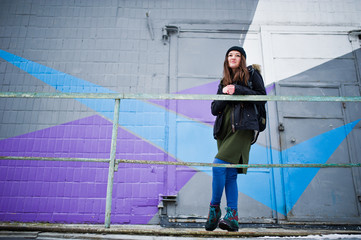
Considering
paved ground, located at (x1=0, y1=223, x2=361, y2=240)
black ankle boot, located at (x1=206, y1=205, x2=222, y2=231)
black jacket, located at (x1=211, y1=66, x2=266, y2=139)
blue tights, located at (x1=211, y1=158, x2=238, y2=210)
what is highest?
black jacket, located at (x1=211, y1=66, x2=266, y2=139)

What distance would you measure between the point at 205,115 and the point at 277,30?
1.83 meters

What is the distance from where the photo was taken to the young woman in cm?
207

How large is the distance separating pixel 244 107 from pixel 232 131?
8.8 inches

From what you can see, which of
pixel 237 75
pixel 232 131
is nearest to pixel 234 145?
pixel 232 131

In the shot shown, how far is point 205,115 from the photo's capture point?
388 centimetres

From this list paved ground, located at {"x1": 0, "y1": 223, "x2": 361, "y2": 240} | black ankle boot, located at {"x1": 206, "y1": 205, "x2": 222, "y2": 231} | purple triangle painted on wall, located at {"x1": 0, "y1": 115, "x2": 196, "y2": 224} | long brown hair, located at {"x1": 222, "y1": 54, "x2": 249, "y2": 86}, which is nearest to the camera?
paved ground, located at {"x1": 0, "y1": 223, "x2": 361, "y2": 240}

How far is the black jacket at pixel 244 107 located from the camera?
2098mm

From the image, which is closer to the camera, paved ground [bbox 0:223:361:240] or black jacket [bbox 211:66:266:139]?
paved ground [bbox 0:223:361:240]

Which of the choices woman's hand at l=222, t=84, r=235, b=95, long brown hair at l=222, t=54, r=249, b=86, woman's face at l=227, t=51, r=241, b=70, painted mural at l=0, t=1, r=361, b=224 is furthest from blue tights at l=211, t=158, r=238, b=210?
painted mural at l=0, t=1, r=361, b=224

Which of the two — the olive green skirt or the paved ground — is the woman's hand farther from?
the paved ground

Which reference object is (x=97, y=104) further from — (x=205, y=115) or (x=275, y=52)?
(x=275, y=52)

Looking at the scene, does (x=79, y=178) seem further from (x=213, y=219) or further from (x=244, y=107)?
(x=244, y=107)

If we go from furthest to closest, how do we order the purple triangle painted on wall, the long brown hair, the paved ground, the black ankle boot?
the purple triangle painted on wall → the long brown hair → the black ankle boot → the paved ground

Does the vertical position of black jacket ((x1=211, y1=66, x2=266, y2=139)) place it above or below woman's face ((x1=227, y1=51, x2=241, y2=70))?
below
